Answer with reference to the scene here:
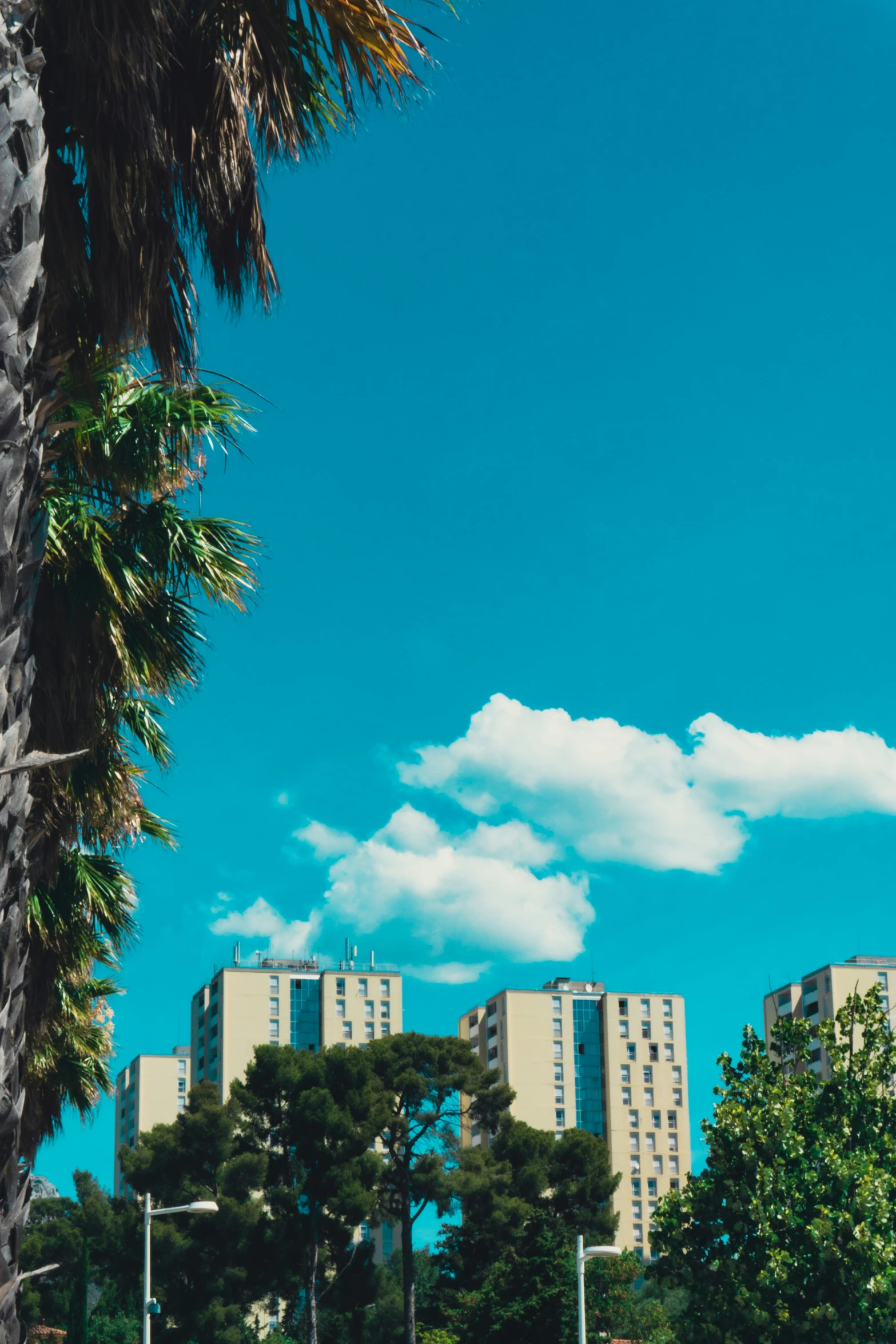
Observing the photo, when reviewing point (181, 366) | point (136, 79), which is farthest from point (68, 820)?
point (136, 79)

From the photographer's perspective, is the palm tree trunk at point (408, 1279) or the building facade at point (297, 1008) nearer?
the palm tree trunk at point (408, 1279)

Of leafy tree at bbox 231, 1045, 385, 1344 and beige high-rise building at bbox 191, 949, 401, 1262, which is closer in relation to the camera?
leafy tree at bbox 231, 1045, 385, 1344

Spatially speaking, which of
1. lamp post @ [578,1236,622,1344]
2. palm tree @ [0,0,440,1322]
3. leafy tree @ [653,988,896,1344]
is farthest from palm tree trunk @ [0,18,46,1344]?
leafy tree @ [653,988,896,1344]

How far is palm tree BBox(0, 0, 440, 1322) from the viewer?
4512mm

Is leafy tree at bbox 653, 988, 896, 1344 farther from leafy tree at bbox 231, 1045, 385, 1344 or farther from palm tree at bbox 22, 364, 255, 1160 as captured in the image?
leafy tree at bbox 231, 1045, 385, 1344

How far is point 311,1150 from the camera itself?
56.1 m

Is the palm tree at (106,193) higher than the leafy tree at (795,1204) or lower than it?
higher

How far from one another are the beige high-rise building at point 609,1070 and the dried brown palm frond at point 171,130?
122m

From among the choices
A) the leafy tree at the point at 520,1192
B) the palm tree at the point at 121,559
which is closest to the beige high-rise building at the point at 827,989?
the leafy tree at the point at 520,1192

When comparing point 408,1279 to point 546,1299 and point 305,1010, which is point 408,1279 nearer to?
point 546,1299

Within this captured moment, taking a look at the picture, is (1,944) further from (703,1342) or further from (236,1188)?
(236,1188)

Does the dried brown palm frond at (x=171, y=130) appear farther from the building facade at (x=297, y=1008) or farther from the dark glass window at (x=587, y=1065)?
the building facade at (x=297, y=1008)

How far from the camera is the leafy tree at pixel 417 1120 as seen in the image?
57.2 metres

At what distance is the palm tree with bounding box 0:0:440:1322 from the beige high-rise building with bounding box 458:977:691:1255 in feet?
402
